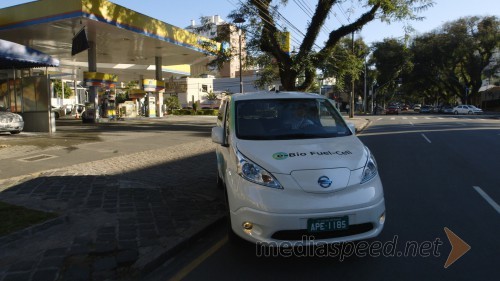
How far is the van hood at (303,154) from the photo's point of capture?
4.22 m

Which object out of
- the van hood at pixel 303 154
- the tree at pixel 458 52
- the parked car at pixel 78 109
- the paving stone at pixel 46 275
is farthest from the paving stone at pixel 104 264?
the tree at pixel 458 52

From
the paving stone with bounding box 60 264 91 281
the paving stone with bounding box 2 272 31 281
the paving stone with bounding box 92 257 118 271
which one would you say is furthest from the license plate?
the paving stone with bounding box 2 272 31 281

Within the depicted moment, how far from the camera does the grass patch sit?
17.0 ft

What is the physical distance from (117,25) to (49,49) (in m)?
12.1

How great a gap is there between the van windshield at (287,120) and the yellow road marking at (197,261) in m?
1.32

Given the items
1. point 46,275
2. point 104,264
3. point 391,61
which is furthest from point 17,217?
point 391,61

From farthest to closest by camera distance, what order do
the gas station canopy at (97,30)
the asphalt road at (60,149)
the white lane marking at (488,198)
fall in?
the gas station canopy at (97,30)
the asphalt road at (60,149)
the white lane marking at (488,198)

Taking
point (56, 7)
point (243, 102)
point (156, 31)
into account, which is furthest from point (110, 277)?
point (156, 31)

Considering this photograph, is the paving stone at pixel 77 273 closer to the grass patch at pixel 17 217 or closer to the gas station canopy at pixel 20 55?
the grass patch at pixel 17 217

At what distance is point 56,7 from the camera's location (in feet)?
64.0

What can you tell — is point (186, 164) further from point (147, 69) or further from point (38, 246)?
point (147, 69)

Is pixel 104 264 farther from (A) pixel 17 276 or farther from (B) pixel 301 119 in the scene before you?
(B) pixel 301 119

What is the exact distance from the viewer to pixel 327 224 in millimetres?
3977

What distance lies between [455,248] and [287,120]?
2.49 m
